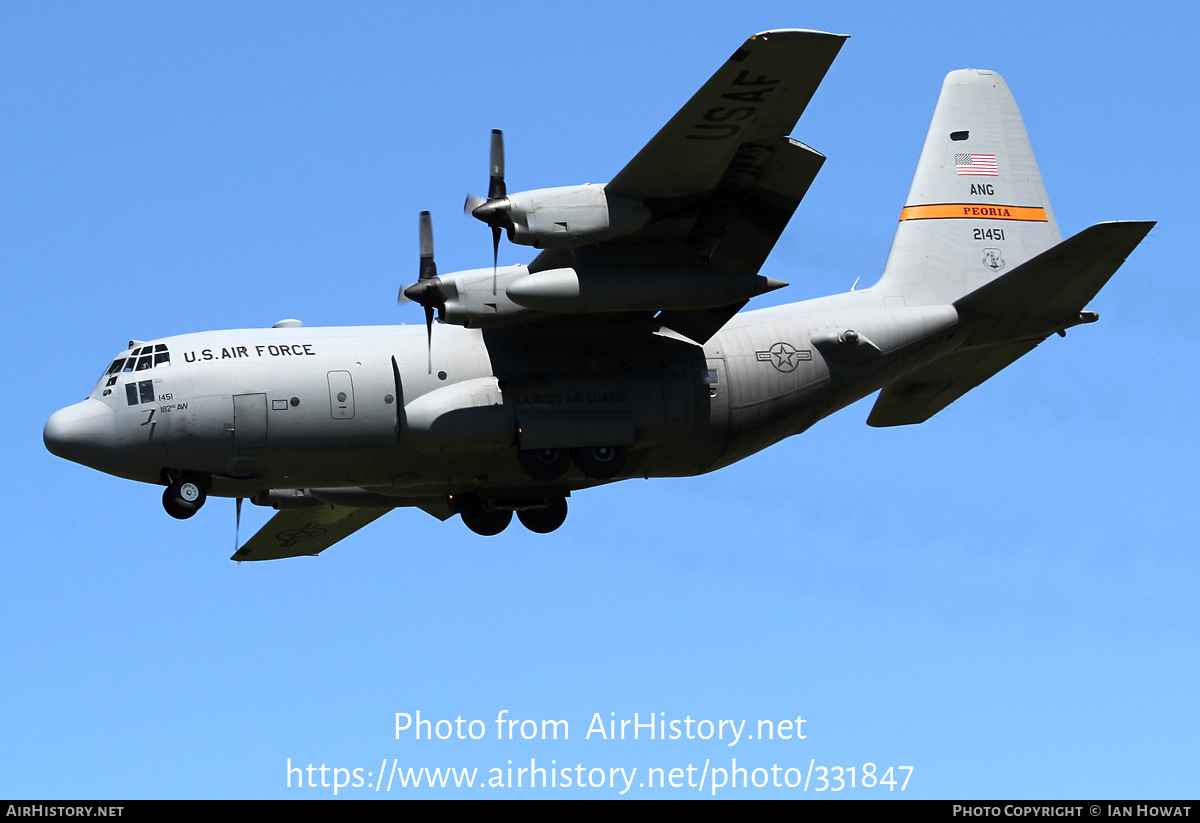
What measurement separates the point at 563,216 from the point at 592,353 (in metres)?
3.02

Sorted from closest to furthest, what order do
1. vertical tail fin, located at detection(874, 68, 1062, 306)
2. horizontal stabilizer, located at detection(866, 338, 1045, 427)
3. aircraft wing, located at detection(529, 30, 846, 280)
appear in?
aircraft wing, located at detection(529, 30, 846, 280) < vertical tail fin, located at detection(874, 68, 1062, 306) < horizontal stabilizer, located at detection(866, 338, 1045, 427)

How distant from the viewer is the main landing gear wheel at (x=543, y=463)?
2203cm

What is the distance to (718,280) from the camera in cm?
2094

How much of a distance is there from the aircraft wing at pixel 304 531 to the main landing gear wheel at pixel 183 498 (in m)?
4.70

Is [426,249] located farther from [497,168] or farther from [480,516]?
[480,516]

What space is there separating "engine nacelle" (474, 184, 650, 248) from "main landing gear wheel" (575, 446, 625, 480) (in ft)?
10.7

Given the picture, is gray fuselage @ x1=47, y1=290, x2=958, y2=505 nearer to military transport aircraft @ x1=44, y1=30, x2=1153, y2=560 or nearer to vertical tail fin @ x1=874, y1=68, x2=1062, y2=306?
military transport aircraft @ x1=44, y1=30, x2=1153, y2=560

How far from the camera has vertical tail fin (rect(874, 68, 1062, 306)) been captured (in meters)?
24.8

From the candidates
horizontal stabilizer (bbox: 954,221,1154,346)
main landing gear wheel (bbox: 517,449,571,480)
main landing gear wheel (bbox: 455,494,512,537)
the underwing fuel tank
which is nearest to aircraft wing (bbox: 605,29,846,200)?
the underwing fuel tank

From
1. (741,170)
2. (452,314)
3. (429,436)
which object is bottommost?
(429,436)

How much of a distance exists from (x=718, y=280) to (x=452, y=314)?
11.2 feet

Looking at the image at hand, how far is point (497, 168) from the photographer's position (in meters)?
21.0
